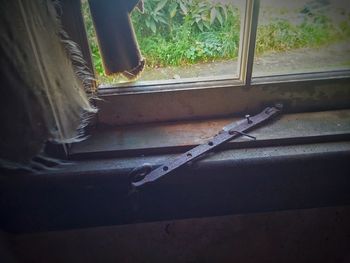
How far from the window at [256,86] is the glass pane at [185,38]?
2 cm

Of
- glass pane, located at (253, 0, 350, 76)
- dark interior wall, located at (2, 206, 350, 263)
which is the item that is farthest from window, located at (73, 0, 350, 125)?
dark interior wall, located at (2, 206, 350, 263)

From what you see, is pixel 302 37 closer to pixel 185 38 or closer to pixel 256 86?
pixel 256 86

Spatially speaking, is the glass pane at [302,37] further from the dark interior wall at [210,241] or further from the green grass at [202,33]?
the dark interior wall at [210,241]

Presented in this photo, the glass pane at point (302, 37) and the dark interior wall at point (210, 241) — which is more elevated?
the glass pane at point (302, 37)

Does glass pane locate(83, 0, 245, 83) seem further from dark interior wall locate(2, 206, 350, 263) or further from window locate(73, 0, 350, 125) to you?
dark interior wall locate(2, 206, 350, 263)

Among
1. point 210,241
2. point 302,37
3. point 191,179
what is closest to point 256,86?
point 302,37

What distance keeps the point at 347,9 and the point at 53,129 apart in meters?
0.69

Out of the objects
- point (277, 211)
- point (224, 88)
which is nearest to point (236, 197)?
point (277, 211)

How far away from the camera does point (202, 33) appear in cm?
70

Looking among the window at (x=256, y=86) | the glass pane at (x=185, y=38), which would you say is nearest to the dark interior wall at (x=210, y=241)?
the window at (x=256, y=86)

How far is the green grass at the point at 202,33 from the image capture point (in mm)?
661

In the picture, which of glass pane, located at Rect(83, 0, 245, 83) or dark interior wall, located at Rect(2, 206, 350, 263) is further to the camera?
dark interior wall, located at Rect(2, 206, 350, 263)

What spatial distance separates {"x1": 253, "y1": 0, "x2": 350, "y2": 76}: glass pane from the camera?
0.68m

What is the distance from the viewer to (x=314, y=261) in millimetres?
927
